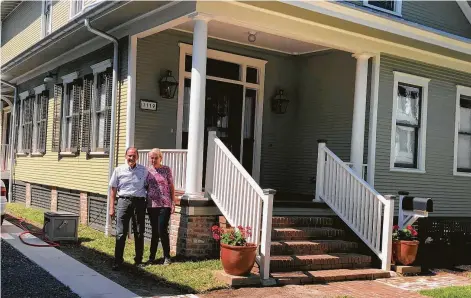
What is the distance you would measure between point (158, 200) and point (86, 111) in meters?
4.41

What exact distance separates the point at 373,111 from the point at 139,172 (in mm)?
4877

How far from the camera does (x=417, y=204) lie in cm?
877

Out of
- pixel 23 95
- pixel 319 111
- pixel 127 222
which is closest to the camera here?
pixel 127 222

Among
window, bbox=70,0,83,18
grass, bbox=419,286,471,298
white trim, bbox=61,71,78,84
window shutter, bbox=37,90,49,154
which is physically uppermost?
window, bbox=70,0,83,18

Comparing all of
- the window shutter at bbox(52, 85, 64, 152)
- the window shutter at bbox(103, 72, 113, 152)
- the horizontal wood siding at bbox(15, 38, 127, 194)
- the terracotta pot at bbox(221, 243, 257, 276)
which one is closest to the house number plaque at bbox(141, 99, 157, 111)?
the horizontal wood siding at bbox(15, 38, 127, 194)

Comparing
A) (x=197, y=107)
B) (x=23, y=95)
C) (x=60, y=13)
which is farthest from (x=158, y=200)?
(x=23, y=95)

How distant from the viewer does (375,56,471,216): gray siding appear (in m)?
10.3

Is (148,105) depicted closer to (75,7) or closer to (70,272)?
(70,272)

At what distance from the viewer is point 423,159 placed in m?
11.0

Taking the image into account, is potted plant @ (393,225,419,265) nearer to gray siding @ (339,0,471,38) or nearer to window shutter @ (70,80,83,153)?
gray siding @ (339,0,471,38)

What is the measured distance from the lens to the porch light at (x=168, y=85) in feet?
31.3

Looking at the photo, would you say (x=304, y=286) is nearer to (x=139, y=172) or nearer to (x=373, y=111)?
(x=139, y=172)

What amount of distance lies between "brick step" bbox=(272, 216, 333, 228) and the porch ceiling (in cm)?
338

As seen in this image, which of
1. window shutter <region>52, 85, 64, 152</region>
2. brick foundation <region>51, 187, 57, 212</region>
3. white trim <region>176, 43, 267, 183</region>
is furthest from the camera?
brick foundation <region>51, 187, 57, 212</region>
